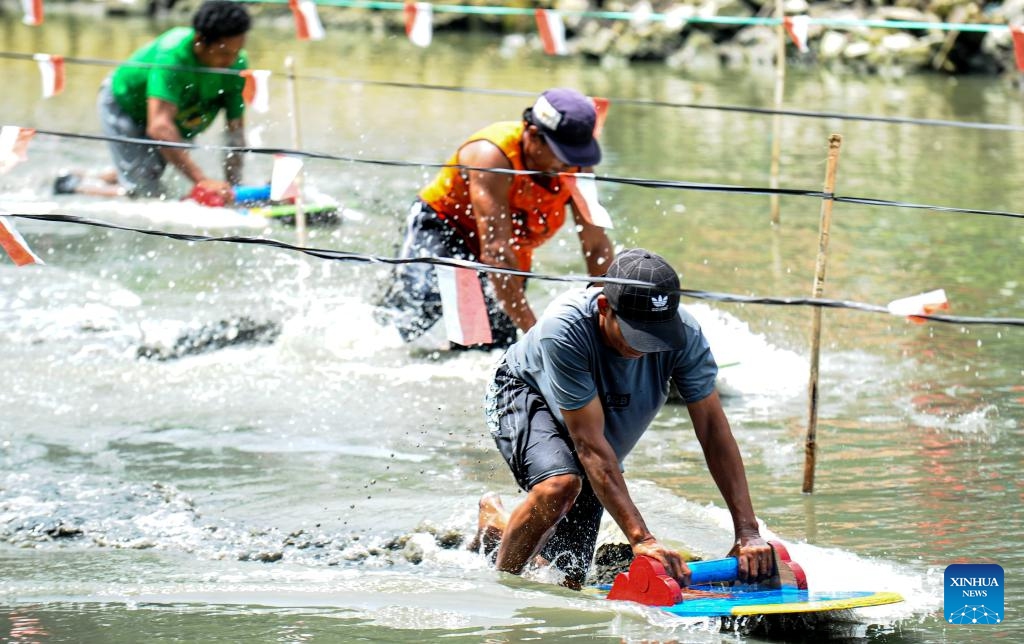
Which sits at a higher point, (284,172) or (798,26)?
(284,172)

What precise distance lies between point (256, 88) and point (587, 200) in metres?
3.63

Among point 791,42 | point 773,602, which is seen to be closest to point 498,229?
point 773,602

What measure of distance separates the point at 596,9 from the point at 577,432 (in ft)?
71.5

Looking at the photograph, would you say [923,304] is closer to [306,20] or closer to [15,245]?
[15,245]

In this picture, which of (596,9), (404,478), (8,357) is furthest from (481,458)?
(596,9)

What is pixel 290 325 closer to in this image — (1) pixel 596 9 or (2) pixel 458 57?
(2) pixel 458 57

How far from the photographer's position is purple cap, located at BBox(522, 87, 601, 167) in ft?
18.7

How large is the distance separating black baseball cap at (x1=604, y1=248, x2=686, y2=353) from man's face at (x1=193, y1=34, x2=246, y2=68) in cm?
543

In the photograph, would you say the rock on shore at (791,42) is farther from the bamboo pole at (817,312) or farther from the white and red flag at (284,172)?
the bamboo pole at (817,312)

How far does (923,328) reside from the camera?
8.06m

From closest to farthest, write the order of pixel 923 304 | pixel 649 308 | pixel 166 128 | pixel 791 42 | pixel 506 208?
1. pixel 649 308
2. pixel 923 304
3. pixel 506 208
4. pixel 166 128
5. pixel 791 42

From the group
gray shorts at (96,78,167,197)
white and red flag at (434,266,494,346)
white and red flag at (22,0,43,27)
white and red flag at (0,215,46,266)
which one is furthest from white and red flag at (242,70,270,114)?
white and red flag at (434,266,494,346)

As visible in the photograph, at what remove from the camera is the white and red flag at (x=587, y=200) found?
575cm

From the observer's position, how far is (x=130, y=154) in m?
9.93
